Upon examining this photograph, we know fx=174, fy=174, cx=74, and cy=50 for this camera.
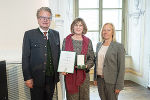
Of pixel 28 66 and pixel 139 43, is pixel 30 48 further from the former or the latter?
pixel 139 43

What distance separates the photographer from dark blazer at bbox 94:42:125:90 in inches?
77.0

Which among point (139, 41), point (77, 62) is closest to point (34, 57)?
point (77, 62)

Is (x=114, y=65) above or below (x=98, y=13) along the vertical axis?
below

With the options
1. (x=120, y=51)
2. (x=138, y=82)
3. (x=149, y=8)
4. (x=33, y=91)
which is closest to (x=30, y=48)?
(x=33, y=91)

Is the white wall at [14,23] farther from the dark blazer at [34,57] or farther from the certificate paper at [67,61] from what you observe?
the certificate paper at [67,61]

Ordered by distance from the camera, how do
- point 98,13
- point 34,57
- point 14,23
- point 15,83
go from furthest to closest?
1. point 98,13
2. point 14,23
3. point 15,83
4. point 34,57

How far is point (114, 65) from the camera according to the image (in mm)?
1986

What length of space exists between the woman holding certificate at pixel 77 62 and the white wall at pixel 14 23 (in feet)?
2.31

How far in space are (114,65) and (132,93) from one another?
209cm

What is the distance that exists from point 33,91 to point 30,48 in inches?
17.9

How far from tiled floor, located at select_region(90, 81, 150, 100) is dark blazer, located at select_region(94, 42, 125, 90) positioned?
1.60 m

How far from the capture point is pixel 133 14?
15.0ft

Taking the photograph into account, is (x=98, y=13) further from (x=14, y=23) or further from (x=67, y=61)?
(x=67, y=61)

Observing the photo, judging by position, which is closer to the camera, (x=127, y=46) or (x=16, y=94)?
(x=16, y=94)
